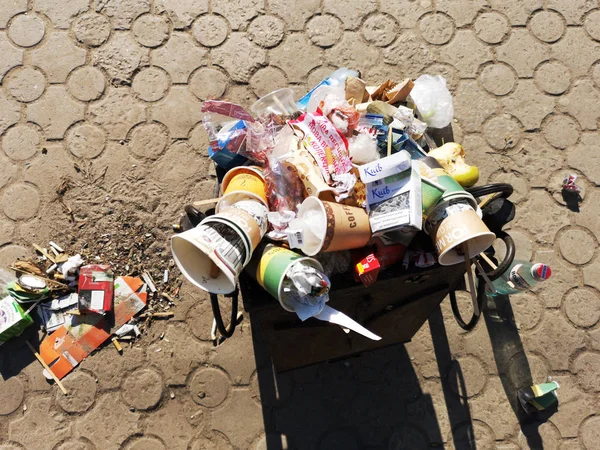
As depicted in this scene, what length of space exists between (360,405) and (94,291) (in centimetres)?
170

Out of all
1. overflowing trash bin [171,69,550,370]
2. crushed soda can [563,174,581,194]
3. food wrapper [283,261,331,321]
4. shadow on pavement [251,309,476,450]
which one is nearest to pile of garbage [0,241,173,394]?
shadow on pavement [251,309,476,450]

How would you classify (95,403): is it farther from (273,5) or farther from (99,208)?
(273,5)

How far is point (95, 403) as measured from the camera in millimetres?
2467

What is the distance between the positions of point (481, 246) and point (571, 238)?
179 centimetres

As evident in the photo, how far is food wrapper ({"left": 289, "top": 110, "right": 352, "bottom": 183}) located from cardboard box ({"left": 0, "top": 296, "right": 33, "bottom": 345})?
199 cm

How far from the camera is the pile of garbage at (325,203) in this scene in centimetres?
138

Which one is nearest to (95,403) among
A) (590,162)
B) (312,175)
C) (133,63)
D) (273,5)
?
(312,175)

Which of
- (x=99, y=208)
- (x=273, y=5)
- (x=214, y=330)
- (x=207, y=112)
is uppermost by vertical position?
(x=273, y=5)

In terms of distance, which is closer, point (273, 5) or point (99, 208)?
point (99, 208)

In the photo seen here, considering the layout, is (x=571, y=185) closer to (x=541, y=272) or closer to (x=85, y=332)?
(x=541, y=272)

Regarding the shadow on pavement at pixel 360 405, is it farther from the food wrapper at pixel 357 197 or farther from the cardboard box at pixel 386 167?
the cardboard box at pixel 386 167

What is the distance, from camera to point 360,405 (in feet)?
8.23

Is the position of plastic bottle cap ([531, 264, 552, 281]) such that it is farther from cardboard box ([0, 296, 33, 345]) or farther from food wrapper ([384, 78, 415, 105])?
cardboard box ([0, 296, 33, 345])

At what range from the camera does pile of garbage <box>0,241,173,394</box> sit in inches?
98.7
